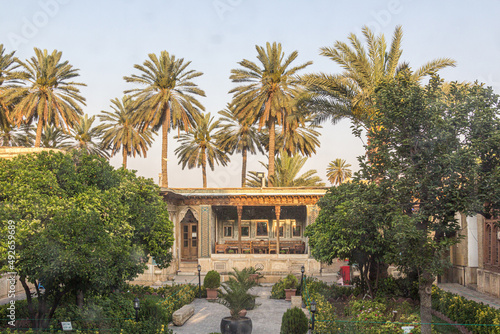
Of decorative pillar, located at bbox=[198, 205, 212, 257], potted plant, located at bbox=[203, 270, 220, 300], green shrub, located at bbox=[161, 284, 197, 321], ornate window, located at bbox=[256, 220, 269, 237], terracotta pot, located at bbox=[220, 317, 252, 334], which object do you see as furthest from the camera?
ornate window, located at bbox=[256, 220, 269, 237]

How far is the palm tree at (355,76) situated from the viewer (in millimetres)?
18719

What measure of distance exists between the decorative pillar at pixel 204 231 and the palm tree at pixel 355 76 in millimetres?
12429

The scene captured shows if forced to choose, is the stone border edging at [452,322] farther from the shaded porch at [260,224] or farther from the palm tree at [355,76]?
the shaded porch at [260,224]

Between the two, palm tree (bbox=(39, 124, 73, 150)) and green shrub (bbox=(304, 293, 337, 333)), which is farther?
palm tree (bbox=(39, 124, 73, 150))

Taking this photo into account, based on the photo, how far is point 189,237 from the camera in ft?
107

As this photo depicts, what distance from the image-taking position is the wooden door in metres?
32.6

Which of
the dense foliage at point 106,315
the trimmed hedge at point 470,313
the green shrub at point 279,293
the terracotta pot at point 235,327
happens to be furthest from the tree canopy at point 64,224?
the green shrub at point 279,293

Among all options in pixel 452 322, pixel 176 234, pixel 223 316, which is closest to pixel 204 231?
pixel 176 234

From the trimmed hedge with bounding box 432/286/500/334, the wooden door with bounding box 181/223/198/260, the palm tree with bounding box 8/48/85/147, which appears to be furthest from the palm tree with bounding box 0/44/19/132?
the trimmed hedge with bounding box 432/286/500/334

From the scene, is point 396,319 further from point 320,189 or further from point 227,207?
point 227,207

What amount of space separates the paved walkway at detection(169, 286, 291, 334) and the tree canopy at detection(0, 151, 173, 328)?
413cm

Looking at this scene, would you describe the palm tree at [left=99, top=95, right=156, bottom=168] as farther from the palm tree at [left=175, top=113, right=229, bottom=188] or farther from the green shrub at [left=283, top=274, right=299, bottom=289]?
the green shrub at [left=283, top=274, right=299, bottom=289]

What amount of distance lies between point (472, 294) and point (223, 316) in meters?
12.2

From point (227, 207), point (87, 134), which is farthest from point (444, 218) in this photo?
point (87, 134)
